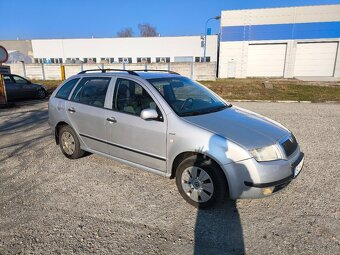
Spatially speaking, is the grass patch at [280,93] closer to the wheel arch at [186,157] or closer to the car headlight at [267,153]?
the wheel arch at [186,157]

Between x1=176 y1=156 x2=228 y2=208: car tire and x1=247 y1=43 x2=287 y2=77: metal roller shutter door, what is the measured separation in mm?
28846

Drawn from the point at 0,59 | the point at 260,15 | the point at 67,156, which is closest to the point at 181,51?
the point at 260,15

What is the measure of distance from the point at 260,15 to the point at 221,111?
29.3 meters

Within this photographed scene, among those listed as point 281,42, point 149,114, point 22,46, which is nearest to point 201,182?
point 149,114

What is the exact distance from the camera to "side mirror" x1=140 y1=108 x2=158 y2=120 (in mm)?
3445

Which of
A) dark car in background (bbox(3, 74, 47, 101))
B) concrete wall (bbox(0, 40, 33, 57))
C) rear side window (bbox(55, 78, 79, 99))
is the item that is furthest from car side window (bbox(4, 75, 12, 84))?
concrete wall (bbox(0, 40, 33, 57))

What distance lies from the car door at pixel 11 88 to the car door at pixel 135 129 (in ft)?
34.2

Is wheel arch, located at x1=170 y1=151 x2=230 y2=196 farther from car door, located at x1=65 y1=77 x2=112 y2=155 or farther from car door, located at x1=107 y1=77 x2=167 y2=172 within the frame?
car door, located at x1=65 y1=77 x2=112 y2=155

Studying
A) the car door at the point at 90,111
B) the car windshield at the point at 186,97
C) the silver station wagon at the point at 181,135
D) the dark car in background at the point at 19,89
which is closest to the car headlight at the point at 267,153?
the silver station wagon at the point at 181,135

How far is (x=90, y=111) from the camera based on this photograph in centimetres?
432

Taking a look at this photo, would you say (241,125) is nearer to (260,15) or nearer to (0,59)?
(0,59)

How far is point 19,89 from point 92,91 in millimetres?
10096

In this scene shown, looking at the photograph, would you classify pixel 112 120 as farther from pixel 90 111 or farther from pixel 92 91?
pixel 92 91

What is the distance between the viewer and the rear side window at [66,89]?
487 cm
